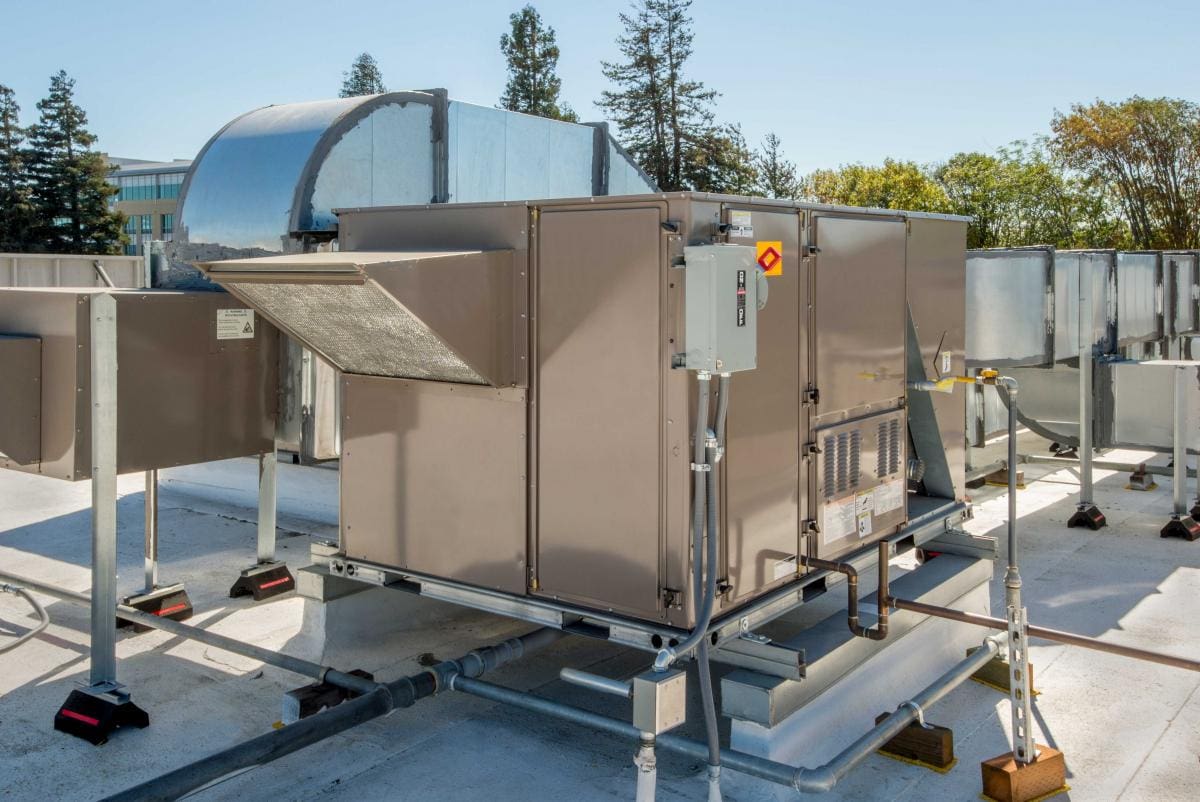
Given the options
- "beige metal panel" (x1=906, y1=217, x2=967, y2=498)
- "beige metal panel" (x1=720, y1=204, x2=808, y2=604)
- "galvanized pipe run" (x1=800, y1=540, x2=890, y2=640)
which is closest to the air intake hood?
"beige metal panel" (x1=720, y1=204, x2=808, y2=604)

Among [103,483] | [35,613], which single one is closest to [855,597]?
[103,483]

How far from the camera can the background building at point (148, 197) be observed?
5344 centimetres

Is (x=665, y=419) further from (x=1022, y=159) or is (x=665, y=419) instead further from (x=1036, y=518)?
(x=1022, y=159)

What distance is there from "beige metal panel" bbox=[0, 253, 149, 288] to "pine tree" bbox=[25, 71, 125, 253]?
31.0 m

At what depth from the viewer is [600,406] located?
13.3 feet

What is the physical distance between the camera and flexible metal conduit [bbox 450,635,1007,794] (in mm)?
3652

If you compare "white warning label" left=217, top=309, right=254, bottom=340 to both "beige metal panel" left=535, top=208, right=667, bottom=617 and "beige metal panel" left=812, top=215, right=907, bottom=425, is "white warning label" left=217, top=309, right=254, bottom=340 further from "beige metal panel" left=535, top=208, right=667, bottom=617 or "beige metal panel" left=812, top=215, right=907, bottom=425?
"beige metal panel" left=812, top=215, right=907, bottom=425

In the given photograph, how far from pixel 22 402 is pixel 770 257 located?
3296mm

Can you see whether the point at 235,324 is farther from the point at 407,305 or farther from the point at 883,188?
the point at 883,188

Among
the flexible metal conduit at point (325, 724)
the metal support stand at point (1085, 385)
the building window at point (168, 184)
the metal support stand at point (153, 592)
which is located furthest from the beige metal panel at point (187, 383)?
the building window at point (168, 184)

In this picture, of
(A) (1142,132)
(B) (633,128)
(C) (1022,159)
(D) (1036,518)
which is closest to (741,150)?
(B) (633,128)

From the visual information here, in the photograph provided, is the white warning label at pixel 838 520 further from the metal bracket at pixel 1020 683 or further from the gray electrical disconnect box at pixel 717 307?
the gray electrical disconnect box at pixel 717 307

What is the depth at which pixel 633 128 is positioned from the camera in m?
41.7

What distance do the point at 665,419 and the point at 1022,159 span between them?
4124 cm
